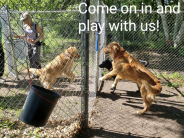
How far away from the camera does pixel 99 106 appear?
3.63 metres

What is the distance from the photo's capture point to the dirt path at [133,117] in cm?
270

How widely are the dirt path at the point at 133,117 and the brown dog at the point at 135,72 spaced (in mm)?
343

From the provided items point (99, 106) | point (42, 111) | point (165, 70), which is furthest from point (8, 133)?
point (165, 70)

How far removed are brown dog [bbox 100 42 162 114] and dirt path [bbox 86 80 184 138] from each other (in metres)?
0.34

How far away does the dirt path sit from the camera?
8.87 feet

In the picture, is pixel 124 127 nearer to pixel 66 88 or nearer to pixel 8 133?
pixel 8 133

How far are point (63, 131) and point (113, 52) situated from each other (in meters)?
2.52

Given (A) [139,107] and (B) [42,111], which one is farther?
(A) [139,107]

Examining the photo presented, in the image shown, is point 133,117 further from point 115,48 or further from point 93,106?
point 115,48

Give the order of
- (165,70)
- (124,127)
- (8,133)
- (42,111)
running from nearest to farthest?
(42,111) < (8,133) < (124,127) < (165,70)

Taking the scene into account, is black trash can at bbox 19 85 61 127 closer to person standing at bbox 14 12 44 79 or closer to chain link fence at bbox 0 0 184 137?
chain link fence at bbox 0 0 184 137

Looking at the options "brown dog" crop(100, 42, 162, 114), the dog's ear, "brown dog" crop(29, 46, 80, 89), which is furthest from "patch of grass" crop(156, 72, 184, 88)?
"brown dog" crop(29, 46, 80, 89)

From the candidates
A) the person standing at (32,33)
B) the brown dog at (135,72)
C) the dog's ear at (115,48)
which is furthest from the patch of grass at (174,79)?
the person standing at (32,33)

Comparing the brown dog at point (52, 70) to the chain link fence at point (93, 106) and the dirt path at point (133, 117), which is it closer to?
the chain link fence at point (93, 106)
